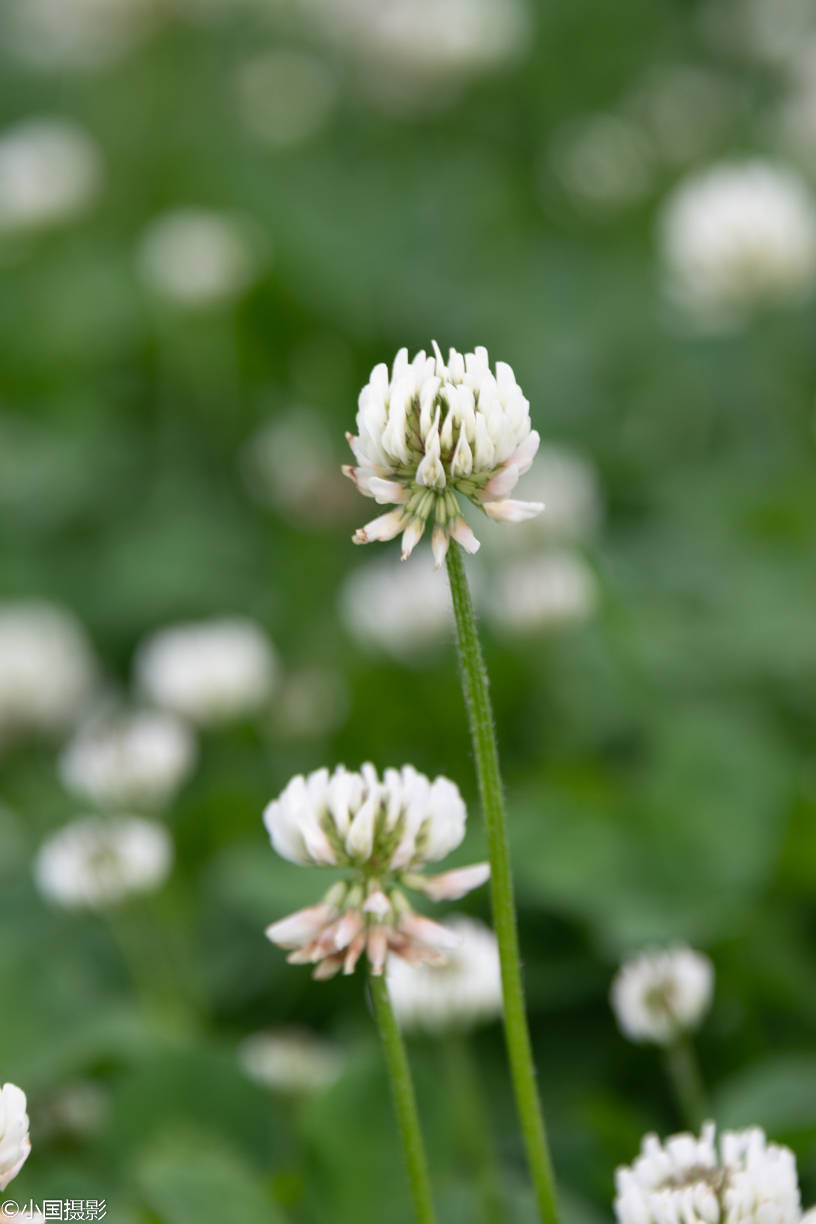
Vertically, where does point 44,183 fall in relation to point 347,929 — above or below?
above

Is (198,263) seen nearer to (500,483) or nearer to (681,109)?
(681,109)

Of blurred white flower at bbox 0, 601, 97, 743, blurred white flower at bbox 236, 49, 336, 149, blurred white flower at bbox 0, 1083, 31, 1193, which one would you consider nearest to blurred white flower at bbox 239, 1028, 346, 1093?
blurred white flower at bbox 0, 1083, 31, 1193

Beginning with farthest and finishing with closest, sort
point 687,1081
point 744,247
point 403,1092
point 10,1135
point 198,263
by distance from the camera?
point 198,263 → point 744,247 → point 687,1081 → point 403,1092 → point 10,1135

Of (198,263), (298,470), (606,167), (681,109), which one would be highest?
(681,109)

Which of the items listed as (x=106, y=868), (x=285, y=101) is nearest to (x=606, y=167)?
(x=285, y=101)

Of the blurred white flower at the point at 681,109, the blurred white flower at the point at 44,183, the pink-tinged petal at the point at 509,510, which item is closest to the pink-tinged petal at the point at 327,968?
the pink-tinged petal at the point at 509,510

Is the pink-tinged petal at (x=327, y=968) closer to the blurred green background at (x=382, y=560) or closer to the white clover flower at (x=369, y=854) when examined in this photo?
the white clover flower at (x=369, y=854)

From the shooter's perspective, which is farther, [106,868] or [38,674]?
[38,674]
